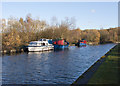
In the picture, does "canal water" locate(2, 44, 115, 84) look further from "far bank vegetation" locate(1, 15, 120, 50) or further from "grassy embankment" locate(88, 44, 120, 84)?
"far bank vegetation" locate(1, 15, 120, 50)

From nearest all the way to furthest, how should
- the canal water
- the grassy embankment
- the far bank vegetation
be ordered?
the grassy embankment, the canal water, the far bank vegetation

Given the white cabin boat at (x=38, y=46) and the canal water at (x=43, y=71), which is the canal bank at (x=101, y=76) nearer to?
the canal water at (x=43, y=71)

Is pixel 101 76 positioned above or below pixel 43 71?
above

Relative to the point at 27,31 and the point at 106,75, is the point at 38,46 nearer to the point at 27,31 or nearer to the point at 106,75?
the point at 27,31

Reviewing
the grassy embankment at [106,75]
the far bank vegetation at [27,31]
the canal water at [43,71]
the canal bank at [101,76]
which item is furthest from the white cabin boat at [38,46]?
the grassy embankment at [106,75]

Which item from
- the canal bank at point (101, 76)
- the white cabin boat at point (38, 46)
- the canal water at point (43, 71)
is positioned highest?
the white cabin boat at point (38, 46)

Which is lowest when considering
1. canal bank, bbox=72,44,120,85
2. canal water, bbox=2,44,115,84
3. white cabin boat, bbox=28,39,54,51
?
canal water, bbox=2,44,115,84

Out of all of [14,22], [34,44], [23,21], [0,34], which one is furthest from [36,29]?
[0,34]

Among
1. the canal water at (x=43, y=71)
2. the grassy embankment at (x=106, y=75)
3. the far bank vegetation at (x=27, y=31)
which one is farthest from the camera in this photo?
the far bank vegetation at (x=27, y=31)

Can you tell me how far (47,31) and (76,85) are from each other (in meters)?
72.6

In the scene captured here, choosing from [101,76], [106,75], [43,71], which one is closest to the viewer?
[101,76]

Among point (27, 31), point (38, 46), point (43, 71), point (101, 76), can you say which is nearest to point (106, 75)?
point (101, 76)

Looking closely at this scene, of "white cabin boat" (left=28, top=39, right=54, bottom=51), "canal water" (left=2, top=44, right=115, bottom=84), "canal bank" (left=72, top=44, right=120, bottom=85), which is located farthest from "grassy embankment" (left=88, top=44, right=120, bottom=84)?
"white cabin boat" (left=28, top=39, right=54, bottom=51)

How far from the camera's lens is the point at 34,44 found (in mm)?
57125
